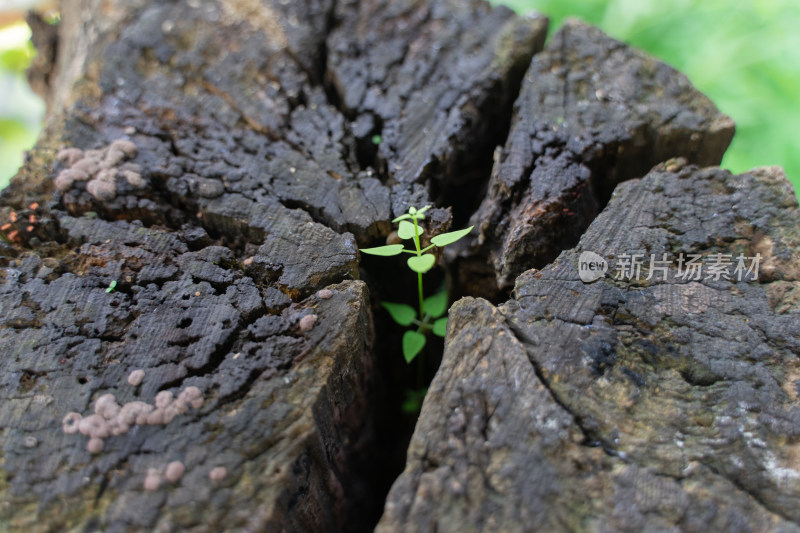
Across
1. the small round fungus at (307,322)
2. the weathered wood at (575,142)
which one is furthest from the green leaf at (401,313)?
the small round fungus at (307,322)

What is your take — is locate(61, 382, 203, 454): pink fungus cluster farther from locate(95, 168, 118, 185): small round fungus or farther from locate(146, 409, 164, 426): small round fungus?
locate(95, 168, 118, 185): small round fungus

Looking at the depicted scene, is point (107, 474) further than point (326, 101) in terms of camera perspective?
No

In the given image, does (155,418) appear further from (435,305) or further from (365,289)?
(435,305)

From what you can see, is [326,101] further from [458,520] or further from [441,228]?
[458,520]

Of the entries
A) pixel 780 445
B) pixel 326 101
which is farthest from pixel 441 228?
pixel 780 445

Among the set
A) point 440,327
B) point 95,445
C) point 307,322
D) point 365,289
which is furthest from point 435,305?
point 95,445

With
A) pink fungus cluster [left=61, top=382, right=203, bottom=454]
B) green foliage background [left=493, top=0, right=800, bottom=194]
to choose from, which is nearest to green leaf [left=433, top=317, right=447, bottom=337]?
pink fungus cluster [left=61, top=382, right=203, bottom=454]

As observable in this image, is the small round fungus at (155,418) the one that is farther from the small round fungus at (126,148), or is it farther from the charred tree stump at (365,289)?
the small round fungus at (126,148)
